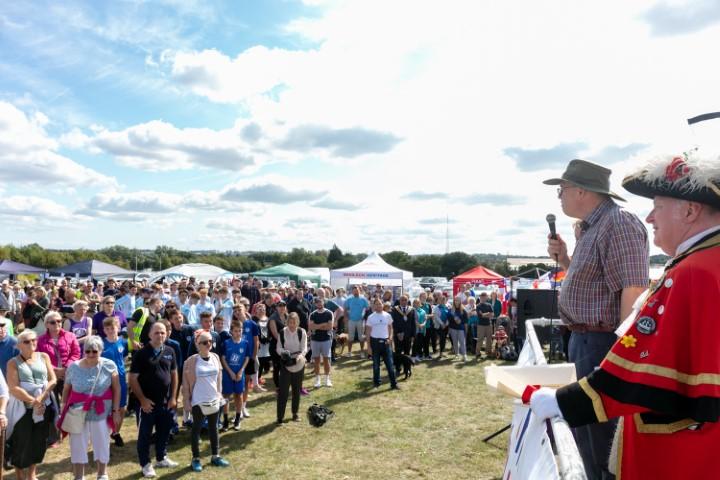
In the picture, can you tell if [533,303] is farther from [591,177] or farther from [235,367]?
[591,177]

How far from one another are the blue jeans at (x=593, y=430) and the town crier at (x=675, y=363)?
0.74 meters

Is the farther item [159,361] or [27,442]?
[159,361]

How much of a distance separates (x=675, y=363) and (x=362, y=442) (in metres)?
6.37

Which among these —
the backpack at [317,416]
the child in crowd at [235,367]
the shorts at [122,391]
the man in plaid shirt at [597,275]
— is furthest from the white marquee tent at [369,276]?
the man in plaid shirt at [597,275]

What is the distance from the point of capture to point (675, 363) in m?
1.43

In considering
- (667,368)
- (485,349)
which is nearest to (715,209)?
(667,368)

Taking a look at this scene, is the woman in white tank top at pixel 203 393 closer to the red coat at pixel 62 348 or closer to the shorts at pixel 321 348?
the red coat at pixel 62 348

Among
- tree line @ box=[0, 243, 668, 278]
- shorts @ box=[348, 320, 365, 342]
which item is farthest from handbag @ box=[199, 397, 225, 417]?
tree line @ box=[0, 243, 668, 278]

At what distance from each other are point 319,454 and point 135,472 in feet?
7.73

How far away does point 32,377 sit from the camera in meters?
5.26

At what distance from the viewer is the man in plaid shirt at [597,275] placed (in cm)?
238

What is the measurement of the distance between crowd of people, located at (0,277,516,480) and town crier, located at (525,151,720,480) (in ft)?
18.0

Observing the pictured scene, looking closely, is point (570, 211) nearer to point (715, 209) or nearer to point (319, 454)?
point (715, 209)

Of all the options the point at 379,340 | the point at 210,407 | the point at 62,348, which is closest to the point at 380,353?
the point at 379,340
